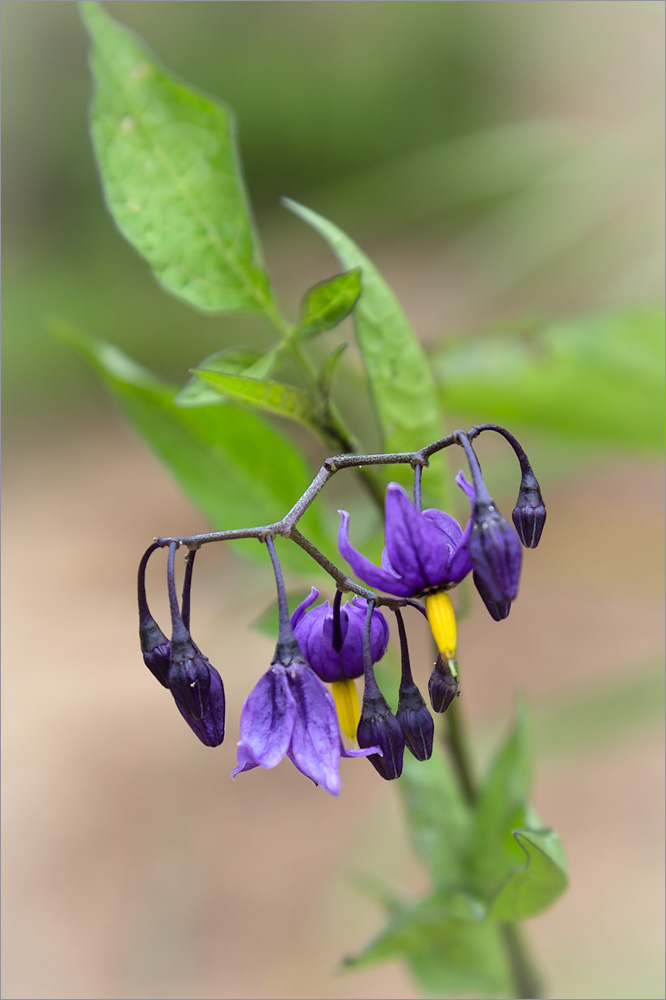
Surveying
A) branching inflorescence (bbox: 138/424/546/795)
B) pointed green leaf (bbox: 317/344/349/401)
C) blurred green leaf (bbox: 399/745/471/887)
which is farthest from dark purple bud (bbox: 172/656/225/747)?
blurred green leaf (bbox: 399/745/471/887)

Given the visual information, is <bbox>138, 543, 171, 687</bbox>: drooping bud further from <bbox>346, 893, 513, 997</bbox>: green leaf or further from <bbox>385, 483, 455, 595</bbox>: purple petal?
<bbox>346, 893, 513, 997</bbox>: green leaf

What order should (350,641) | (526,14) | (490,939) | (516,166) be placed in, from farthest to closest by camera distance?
(526,14) < (516,166) < (490,939) < (350,641)

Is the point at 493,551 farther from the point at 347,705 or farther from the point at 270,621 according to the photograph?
the point at 270,621

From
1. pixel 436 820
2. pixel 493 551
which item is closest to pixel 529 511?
pixel 493 551

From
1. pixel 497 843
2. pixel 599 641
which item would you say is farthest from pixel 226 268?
pixel 599 641

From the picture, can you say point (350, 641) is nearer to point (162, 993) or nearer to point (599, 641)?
point (162, 993)

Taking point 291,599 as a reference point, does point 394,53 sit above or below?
above

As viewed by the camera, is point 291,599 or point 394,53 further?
point 394,53
